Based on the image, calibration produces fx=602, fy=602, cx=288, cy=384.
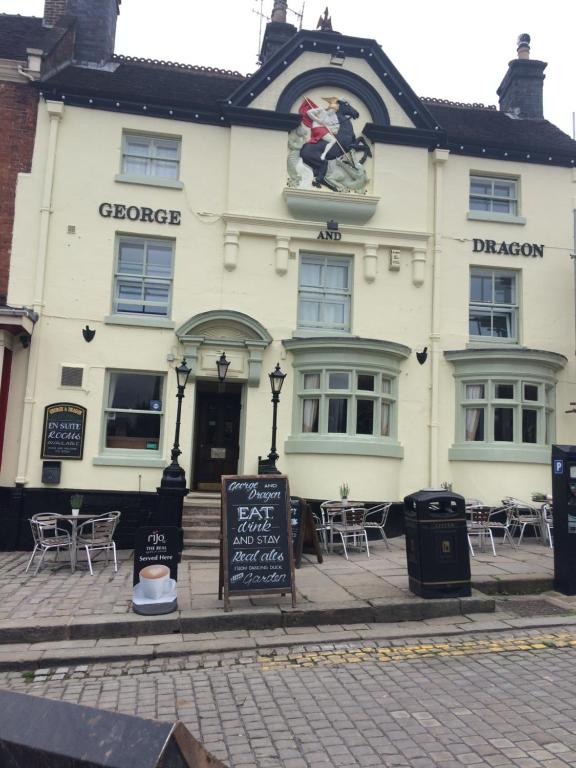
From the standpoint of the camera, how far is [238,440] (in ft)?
43.7

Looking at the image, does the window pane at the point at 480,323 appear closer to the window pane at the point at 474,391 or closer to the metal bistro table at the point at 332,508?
the window pane at the point at 474,391

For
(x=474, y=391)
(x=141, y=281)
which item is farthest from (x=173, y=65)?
(x=474, y=391)

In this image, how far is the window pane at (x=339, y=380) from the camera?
1277 centimetres

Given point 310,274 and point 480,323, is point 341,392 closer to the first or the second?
point 310,274

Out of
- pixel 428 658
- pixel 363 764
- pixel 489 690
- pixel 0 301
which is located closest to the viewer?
pixel 363 764

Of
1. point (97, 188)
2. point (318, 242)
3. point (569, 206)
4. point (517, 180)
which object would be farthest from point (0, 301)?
point (569, 206)

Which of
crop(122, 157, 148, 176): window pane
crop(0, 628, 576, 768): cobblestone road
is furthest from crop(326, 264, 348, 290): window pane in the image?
crop(0, 628, 576, 768): cobblestone road

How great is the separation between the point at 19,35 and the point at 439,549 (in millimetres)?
14842

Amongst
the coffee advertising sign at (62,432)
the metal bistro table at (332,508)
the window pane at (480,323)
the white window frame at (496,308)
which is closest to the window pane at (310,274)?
the white window frame at (496,308)

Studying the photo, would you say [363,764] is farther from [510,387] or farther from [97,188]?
[97,188]

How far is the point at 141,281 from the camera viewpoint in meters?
12.8

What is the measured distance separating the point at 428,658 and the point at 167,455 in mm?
7705

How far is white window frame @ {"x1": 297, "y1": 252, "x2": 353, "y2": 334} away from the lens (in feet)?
43.5

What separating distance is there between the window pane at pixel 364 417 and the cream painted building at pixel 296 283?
5cm
